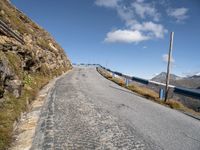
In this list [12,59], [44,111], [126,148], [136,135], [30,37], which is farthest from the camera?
[30,37]

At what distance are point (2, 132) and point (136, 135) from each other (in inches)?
148

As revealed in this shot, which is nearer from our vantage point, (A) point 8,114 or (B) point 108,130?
(B) point 108,130

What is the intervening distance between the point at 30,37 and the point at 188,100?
16645 mm

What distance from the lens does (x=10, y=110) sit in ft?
31.1

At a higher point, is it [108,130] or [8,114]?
[8,114]

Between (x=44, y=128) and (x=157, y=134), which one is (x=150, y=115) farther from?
(x=44, y=128)

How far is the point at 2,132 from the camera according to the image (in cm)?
746

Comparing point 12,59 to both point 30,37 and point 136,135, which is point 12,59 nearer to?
point 136,135

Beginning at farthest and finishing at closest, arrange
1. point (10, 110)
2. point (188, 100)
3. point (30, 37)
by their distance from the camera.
A: point (30, 37), point (188, 100), point (10, 110)

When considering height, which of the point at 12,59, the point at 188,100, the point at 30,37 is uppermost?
the point at 30,37

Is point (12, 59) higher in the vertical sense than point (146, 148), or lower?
higher

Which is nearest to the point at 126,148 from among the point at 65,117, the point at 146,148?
the point at 146,148

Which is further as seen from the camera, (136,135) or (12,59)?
(12,59)

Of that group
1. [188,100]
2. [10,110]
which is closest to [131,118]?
[10,110]
